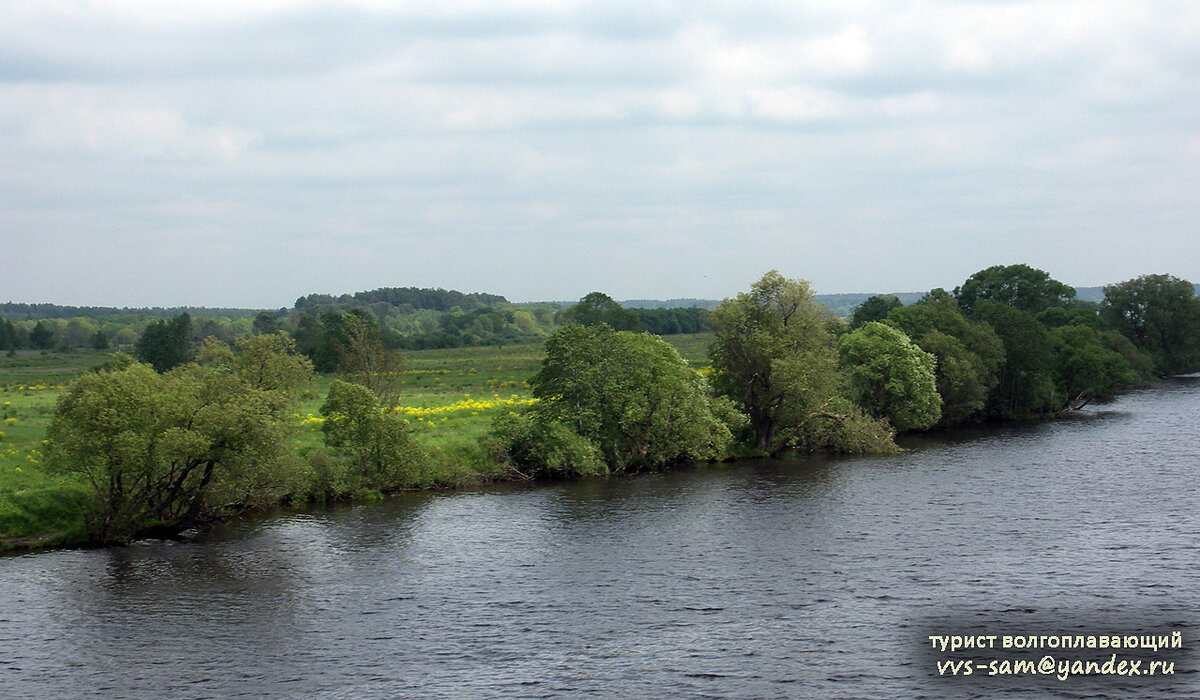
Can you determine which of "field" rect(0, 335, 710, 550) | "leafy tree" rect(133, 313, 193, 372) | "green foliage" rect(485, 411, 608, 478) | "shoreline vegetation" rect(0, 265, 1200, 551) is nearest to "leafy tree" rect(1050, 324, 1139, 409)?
"shoreline vegetation" rect(0, 265, 1200, 551)

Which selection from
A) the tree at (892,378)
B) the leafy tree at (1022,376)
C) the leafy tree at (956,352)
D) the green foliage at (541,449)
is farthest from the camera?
the leafy tree at (1022,376)

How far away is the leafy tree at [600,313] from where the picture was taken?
109688 mm

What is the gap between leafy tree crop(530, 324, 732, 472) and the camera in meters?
57.9

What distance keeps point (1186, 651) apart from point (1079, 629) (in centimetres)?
263

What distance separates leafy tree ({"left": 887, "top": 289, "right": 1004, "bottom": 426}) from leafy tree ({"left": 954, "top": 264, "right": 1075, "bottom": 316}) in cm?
4590

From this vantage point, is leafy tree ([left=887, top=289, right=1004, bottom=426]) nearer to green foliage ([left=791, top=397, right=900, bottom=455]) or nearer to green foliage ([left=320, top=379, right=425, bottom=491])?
green foliage ([left=791, top=397, right=900, bottom=455])

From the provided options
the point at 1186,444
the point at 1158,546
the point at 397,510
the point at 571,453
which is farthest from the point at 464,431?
the point at 1186,444

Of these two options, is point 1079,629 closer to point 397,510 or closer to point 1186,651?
point 1186,651

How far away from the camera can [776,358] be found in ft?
211

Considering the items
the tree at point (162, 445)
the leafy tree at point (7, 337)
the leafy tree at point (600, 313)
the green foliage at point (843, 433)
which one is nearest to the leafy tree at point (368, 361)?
the tree at point (162, 445)

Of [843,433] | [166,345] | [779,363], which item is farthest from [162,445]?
[166,345]

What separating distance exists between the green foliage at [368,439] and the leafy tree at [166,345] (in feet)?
166

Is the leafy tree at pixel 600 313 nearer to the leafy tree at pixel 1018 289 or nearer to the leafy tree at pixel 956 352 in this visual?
the leafy tree at pixel 956 352

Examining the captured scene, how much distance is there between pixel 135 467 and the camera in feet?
129
